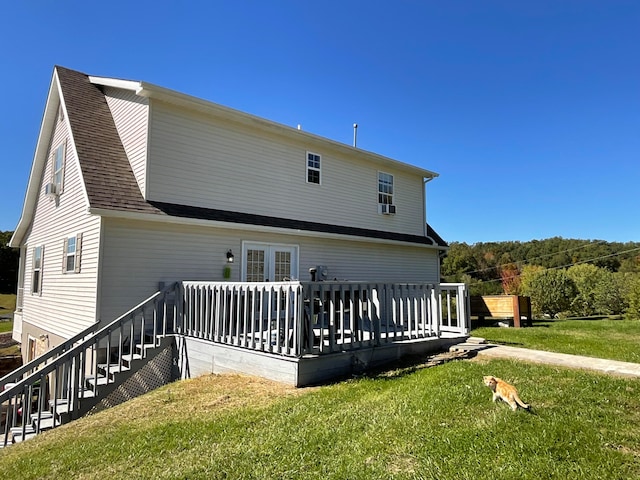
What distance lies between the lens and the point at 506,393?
165 inches

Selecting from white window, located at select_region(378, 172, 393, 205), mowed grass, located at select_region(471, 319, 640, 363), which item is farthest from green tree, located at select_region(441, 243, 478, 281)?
mowed grass, located at select_region(471, 319, 640, 363)

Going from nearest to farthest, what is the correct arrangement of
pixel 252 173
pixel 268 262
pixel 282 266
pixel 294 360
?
pixel 294 360 < pixel 268 262 < pixel 252 173 < pixel 282 266

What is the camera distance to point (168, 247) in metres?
8.63

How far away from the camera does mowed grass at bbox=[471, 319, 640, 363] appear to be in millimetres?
7501

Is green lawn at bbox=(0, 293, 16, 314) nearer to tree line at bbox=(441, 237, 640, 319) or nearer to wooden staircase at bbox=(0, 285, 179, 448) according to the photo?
wooden staircase at bbox=(0, 285, 179, 448)

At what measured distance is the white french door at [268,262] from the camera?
10.0 metres

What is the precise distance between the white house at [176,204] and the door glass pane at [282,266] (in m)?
0.03

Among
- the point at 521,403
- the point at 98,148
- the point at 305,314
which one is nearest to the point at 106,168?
the point at 98,148

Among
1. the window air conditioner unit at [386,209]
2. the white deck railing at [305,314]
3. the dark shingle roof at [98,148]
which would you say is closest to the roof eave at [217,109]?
the dark shingle roof at [98,148]

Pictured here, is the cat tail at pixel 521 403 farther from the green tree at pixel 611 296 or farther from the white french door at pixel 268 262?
the green tree at pixel 611 296

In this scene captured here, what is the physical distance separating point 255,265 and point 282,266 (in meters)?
0.86

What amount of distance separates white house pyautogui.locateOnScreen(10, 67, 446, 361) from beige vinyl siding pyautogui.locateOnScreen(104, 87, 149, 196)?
0.05 metres

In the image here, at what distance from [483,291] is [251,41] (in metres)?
50.2

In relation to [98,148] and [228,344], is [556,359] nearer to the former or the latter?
[228,344]
